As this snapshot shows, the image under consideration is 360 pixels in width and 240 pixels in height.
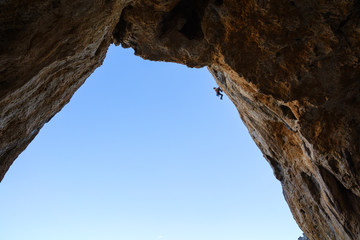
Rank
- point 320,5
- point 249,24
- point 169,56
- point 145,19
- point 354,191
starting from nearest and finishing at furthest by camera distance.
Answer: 1. point 320,5
2. point 354,191
3. point 249,24
4. point 145,19
5. point 169,56

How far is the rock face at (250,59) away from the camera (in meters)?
5.99

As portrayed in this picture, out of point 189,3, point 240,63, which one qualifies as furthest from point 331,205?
point 189,3

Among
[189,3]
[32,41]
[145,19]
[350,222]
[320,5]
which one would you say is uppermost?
[189,3]

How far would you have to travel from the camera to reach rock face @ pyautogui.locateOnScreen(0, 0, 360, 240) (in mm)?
5992

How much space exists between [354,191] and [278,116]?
12.4 ft

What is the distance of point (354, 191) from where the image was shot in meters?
8.02

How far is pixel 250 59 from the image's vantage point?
8.99 metres

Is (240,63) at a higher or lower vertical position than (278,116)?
higher

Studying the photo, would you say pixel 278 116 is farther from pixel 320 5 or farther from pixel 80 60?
pixel 80 60

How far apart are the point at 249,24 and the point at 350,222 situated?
8067mm

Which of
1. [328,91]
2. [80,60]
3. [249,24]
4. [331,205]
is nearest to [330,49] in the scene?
[328,91]

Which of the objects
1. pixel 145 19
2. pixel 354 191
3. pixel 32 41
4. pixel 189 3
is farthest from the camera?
pixel 189 3

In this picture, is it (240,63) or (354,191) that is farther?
(240,63)

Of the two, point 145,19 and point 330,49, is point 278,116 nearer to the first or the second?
point 330,49
